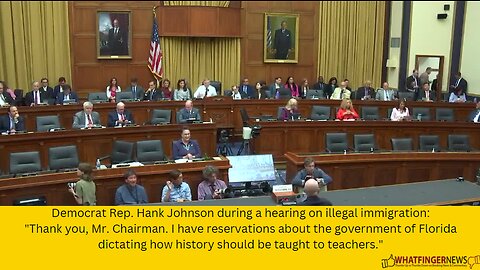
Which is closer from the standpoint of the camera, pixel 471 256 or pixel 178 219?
pixel 471 256

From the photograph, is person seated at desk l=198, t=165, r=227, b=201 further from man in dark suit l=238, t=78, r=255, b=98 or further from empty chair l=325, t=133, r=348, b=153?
man in dark suit l=238, t=78, r=255, b=98

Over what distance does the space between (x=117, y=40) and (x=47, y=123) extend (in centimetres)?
526

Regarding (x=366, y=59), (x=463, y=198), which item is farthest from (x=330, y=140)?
(x=366, y=59)

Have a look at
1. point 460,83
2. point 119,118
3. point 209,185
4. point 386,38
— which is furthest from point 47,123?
point 386,38

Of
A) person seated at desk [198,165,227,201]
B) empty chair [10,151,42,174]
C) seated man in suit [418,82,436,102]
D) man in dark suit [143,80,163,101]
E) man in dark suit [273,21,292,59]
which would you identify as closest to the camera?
person seated at desk [198,165,227,201]

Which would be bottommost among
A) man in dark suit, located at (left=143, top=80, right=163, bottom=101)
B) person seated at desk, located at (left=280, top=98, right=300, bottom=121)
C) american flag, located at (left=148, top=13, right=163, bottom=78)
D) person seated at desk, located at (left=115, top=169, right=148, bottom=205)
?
person seated at desk, located at (left=115, top=169, right=148, bottom=205)

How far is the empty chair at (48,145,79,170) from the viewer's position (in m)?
7.60

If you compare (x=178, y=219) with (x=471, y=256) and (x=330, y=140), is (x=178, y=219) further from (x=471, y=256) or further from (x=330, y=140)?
(x=330, y=140)

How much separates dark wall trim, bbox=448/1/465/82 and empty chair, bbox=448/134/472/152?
18.0 feet

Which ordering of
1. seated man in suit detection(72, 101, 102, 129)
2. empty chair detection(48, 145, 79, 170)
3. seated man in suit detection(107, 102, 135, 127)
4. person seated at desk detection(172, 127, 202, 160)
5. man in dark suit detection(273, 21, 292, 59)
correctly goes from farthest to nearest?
man in dark suit detection(273, 21, 292, 59), seated man in suit detection(107, 102, 135, 127), seated man in suit detection(72, 101, 102, 129), person seated at desk detection(172, 127, 202, 160), empty chair detection(48, 145, 79, 170)

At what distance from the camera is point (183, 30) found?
1409cm

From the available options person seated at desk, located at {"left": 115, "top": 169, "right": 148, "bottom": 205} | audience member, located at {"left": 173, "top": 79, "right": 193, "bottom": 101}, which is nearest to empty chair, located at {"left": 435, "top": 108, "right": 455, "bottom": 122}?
audience member, located at {"left": 173, "top": 79, "right": 193, "bottom": 101}

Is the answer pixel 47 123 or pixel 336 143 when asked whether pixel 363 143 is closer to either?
pixel 336 143

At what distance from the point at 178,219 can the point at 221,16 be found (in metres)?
11.0
